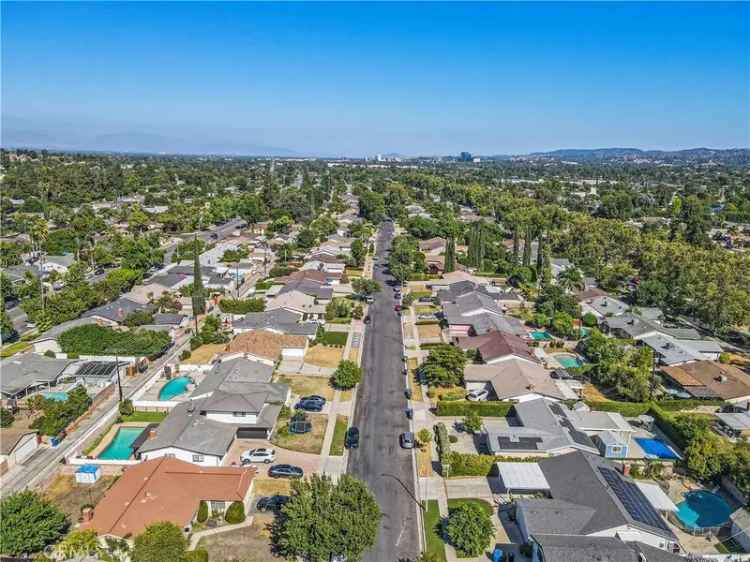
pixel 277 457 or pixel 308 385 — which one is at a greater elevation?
pixel 308 385

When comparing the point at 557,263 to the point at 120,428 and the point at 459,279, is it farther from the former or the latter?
the point at 120,428

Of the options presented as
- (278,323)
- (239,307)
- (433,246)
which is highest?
(433,246)

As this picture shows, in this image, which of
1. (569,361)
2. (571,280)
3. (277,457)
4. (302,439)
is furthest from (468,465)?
(571,280)

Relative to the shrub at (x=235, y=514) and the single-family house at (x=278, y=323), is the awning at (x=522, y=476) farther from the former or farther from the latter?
the single-family house at (x=278, y=323)

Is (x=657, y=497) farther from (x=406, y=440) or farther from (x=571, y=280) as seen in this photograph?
(x=571, y=280)

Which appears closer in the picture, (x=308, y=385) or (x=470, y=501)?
(x=470, y=501)

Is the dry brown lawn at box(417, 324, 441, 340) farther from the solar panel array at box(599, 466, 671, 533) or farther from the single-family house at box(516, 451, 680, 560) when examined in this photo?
the solar panel array at box(599, 466, 671, 533)

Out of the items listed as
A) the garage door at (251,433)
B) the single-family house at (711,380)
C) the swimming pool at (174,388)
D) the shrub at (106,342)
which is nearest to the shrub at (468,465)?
the garage door at (251,433)

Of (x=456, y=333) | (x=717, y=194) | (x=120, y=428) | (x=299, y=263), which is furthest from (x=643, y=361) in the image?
(x=717, y=194)
